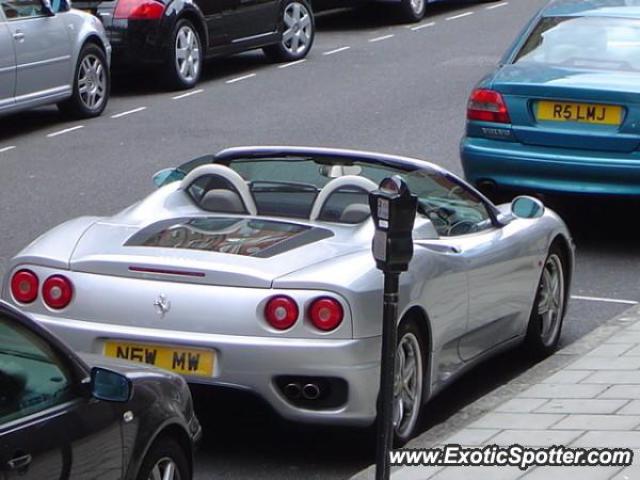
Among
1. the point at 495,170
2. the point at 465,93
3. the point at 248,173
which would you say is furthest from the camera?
the point at 465,93

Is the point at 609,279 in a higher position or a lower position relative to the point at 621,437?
lower

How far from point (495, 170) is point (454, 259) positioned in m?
3.96

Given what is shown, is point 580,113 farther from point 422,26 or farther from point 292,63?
point 422,26

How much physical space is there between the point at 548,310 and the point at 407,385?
1.89 meters

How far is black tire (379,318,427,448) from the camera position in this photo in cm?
741

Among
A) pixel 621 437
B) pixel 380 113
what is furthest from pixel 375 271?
pixel 380 113

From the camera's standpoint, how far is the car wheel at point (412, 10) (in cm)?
2435

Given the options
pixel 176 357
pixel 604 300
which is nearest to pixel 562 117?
pixel 604 300

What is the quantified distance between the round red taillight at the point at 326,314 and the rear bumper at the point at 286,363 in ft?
0.21

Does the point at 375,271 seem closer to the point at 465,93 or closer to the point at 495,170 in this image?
the point at 495,170

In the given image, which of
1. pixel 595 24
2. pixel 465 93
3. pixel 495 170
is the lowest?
pixel 465 93

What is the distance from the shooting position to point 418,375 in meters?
7.60

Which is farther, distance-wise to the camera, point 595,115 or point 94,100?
point 94,100

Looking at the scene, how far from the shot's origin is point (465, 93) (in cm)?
1862
